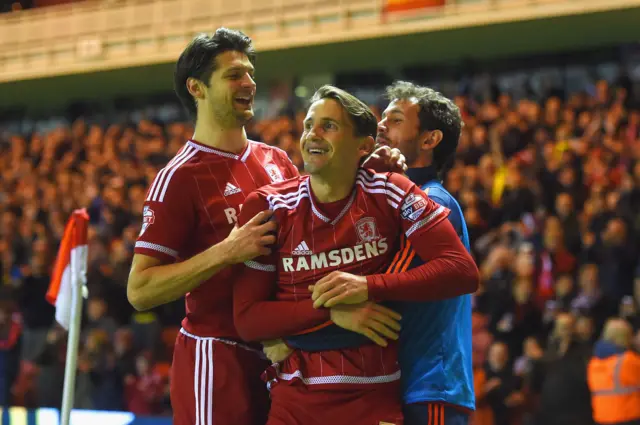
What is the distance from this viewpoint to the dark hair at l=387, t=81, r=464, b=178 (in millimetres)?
3254

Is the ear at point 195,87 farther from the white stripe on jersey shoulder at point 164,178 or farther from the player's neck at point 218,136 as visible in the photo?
the white stripe on jersey shoulder at point 164,178

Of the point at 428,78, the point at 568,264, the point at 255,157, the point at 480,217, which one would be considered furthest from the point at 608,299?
the point at 428,78

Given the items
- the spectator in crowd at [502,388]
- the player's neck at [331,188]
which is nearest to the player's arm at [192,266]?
the player's neck at [331,188]

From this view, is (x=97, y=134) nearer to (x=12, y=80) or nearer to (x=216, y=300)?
(x=12, y=80)

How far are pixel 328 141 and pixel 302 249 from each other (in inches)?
13.3

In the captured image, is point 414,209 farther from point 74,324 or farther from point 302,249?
point 74,324

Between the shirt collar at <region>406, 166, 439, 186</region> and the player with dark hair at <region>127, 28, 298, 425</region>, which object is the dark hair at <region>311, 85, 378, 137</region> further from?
the player with dark hair at <region>127, 28, 298, 425</region>

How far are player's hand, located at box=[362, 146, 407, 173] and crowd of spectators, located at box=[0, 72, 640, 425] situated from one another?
407 cm

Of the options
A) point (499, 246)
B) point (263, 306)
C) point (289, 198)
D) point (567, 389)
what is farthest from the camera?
point (499, 246)

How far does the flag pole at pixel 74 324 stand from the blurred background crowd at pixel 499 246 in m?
3.20

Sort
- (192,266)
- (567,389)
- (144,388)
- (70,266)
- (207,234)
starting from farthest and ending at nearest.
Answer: (144,388) → (567,389) → (70,266) → (207,234) → (192,266)

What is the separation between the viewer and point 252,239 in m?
2.76

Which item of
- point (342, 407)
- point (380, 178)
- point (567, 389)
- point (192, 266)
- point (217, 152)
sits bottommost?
point (567, 389)

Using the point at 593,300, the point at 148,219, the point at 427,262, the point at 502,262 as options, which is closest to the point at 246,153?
the point at 148,219
